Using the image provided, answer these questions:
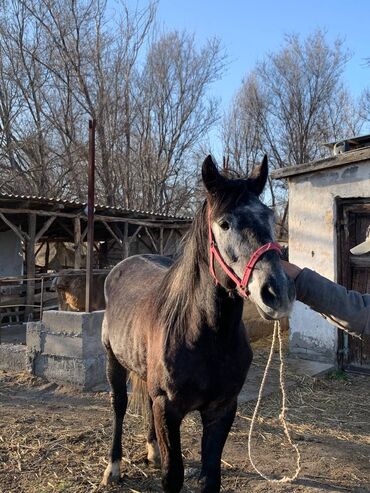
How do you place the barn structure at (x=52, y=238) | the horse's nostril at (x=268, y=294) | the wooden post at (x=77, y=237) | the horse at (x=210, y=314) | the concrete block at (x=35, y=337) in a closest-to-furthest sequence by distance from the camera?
the horse's nostril at (x=268, y=294), the horse at (x=210, y=314), the concrete block at (x=35, y=337), the barn structure at (x=52, y=238), the wooden post at (x=77, y=237)

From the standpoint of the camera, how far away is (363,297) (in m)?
2.45

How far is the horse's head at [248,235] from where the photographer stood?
1.83 m

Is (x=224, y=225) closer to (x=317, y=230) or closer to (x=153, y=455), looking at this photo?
(x=153, y=455)

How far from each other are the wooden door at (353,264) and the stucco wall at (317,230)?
92mm

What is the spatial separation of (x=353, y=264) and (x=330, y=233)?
20.6 inches

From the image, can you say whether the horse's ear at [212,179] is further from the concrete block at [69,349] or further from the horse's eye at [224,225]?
the concrete block at [69,349]

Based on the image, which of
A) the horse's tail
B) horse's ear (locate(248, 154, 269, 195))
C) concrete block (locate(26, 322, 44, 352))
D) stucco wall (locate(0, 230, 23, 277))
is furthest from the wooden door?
stucco wall (locate(0, 230, 23, 277))

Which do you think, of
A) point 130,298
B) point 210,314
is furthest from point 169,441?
point 130,298

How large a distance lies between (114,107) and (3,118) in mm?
4861

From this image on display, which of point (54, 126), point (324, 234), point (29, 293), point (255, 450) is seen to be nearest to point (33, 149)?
point (54, 126)

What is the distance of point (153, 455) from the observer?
355cm

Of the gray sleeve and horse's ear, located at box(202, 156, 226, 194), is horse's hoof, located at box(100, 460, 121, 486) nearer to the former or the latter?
the gray sleeve

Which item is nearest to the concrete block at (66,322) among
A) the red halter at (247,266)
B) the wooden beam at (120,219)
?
the red halter at (247,266)

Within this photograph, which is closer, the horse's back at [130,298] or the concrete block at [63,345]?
the horse's back at [130,298]
